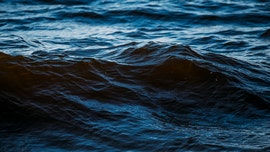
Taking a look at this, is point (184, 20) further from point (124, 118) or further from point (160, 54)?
point (124, 118)

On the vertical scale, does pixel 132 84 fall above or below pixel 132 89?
above

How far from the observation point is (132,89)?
4.89 m

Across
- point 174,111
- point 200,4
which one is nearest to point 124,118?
point 174,111

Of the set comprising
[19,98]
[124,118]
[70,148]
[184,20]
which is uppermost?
[184,20]

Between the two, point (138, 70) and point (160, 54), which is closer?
point (138, 70)

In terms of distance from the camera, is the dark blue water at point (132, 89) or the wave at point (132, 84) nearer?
the dark blue water at point (132, 89)

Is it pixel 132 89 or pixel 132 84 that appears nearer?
pixel 132 89

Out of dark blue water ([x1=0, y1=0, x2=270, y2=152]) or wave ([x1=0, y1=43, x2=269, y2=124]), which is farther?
wave ([x1=0, y1=43, x2=269, y2=124])

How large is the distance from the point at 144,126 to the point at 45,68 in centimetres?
180

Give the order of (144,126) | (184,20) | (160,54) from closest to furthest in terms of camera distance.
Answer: (144,126) < (160,54) < (184,20)

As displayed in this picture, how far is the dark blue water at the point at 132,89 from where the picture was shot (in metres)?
3.78

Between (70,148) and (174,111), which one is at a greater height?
(174,111)

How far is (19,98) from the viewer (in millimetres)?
4547

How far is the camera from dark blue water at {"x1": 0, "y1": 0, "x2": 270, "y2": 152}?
3.78 m
